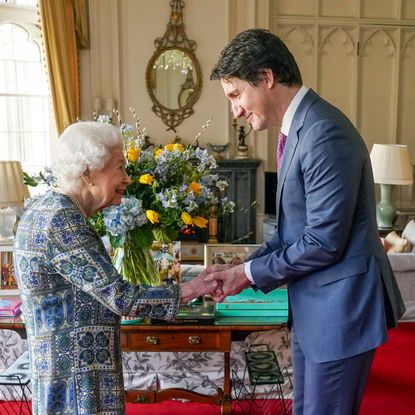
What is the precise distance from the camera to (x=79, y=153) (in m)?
1.54

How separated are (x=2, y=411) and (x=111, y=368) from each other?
1711mm

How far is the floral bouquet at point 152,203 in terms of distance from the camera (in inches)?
83.0

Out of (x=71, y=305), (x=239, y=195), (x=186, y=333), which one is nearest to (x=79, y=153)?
(x=71, y=305)

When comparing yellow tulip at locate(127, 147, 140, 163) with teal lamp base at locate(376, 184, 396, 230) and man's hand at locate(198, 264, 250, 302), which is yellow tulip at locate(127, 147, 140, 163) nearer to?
man's hand at locate(198, 264, 250, 302)

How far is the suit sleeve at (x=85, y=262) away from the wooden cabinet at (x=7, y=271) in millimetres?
1333

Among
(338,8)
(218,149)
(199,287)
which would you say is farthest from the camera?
(338,8)

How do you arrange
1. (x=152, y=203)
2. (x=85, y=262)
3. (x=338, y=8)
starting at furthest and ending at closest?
1. (x=338, y=8)
2. (x=152, y=203)
3. (x=85, y=262)

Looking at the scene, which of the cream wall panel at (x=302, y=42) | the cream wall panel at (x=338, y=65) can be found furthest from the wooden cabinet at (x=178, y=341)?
the cream wall panel at (x=338, y=65)

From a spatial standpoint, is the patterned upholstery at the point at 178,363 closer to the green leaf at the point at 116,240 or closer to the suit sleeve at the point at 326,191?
the green leaf at the point at 116,240

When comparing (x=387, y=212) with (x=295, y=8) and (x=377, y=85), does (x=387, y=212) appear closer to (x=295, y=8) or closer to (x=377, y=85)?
(x=377, y=85)

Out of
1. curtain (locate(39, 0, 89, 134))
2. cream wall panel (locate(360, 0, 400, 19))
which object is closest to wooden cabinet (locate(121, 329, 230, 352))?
curtain (locate(39, 0, 89, 134))

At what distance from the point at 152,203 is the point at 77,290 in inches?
28.7

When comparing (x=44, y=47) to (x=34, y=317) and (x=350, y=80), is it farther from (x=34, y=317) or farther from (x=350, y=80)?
(x=34, y=317)

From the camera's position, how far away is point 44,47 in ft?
19.6
